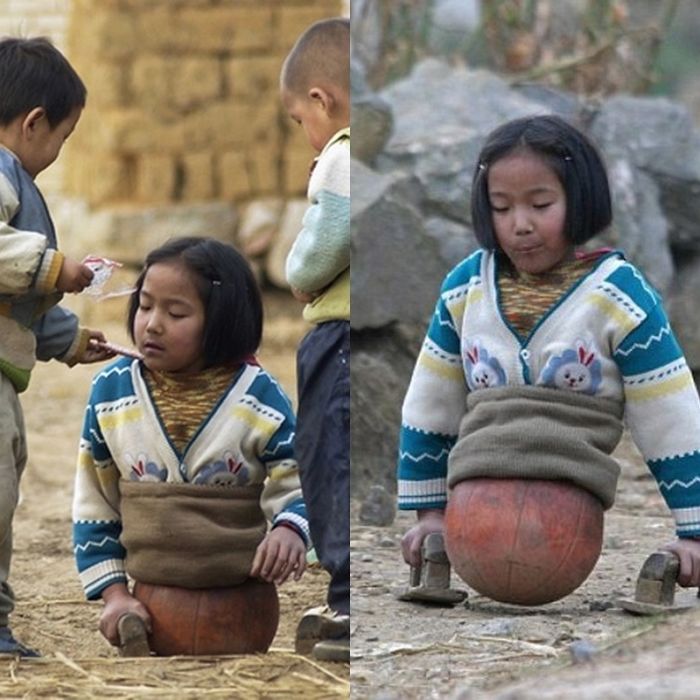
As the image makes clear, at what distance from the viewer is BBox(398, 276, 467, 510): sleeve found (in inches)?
178

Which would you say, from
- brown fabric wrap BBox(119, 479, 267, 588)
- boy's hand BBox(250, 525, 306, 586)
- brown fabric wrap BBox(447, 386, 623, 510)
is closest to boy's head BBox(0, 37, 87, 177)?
brown fabric wrap BBox(119, 479, 267, 588)

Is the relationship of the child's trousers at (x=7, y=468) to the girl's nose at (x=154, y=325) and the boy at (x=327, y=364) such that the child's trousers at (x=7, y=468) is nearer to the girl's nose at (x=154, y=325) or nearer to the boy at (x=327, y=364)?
the girl's nose at (x=154, y=325)

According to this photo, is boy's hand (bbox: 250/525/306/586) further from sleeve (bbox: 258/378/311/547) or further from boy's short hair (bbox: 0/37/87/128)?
boy's short hair (bbox: 0/37/87/128)

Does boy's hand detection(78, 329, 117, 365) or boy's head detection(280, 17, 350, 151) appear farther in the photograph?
boy's hand detection(78, 329, 117, 365)

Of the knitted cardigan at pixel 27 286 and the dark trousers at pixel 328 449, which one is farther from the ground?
the knitted cardigan at pixel 27 286

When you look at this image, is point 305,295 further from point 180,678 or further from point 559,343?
point 180,678

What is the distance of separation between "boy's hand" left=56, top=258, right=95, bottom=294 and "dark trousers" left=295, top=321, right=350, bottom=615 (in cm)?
52

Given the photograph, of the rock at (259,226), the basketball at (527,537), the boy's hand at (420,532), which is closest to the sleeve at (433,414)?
the boy's hand at (420,532)

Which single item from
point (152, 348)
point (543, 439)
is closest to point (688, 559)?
point (543, 439)

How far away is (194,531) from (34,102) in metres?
1.13

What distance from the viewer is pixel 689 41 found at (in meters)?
25.8

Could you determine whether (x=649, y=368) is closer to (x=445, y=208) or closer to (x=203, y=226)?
(x=445, y=208)

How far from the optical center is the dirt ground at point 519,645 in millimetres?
3176

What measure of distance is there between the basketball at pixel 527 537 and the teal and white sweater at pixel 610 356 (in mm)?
225
